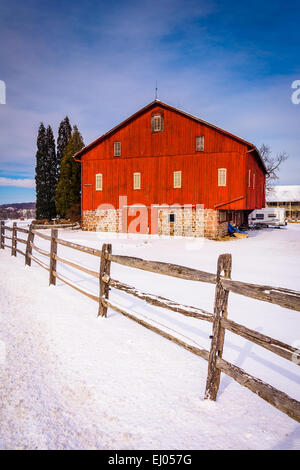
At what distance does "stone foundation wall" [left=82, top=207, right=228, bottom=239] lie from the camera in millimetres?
21312

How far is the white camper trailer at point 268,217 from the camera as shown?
1606 inches

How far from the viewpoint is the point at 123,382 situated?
10.9 ft

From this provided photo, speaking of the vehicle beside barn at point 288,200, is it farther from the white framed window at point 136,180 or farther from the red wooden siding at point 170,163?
the white framed window at point 136,180

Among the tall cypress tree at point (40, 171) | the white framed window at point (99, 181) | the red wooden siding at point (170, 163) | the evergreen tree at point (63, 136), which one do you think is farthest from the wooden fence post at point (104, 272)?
the evergreen tree at point (63, 136)

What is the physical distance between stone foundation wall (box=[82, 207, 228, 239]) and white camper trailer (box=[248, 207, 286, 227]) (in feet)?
66.3

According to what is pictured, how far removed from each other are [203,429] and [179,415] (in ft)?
0.90

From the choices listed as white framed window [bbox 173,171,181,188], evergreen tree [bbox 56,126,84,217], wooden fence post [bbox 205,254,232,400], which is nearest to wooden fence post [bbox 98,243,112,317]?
wooden fence post [bbox 205,254,232,400]

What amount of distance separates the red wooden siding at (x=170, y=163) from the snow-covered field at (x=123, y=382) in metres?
15.7

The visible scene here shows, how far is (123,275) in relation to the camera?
372 inches

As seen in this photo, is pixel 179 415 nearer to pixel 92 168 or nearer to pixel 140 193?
pixel 140 193

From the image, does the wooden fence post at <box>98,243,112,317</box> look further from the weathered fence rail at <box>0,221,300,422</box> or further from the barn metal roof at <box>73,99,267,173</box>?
the barn metal roof at <box>73,99,267,173</box>

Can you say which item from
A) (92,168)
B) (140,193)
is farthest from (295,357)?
(92,168)

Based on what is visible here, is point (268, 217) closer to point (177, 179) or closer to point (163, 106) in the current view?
point (177, 179)

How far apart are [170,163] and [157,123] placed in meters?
3.36
